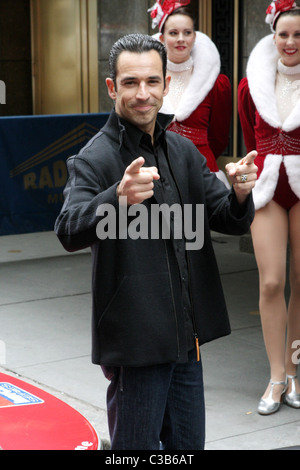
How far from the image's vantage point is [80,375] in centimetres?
513

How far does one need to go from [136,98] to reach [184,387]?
95cm

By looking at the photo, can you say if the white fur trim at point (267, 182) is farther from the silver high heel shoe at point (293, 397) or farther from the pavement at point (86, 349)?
the pavement at point (86, 349)

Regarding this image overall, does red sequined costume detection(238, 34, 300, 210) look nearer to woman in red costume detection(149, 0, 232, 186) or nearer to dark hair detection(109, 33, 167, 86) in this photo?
woman in red costume detection(149, 0, 232, 186)

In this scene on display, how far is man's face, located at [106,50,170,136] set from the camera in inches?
105

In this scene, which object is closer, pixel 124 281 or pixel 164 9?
pixel 124 281

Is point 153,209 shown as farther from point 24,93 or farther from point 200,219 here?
point 24,93

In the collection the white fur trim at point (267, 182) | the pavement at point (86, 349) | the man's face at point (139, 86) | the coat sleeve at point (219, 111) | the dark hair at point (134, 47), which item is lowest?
the pavement at point (86, 349)

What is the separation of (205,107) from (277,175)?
2.76 feet

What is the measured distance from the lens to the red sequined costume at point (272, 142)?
4.48m

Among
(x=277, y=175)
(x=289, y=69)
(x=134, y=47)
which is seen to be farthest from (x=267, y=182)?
(x=134, y=47)

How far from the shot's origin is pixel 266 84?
454 cm

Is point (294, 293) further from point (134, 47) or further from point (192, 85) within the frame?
point (134, 47)

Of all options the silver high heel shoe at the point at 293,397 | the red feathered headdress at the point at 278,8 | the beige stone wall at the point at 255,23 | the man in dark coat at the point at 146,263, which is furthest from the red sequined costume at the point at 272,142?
the beige stone wall at the point at 255,23

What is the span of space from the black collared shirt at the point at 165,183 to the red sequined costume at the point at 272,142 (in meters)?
1.77
